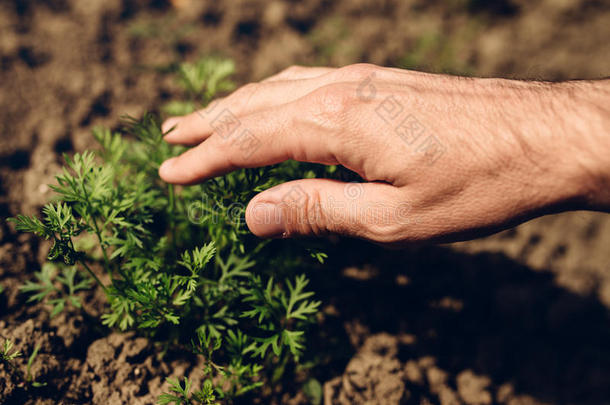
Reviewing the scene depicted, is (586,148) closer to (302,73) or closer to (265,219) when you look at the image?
(265,219)

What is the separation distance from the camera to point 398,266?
114 inches

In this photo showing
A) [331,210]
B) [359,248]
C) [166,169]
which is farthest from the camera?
[359,248]

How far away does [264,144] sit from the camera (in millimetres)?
2047

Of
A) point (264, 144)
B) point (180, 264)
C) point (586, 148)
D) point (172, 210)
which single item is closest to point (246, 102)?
point (264, 144)

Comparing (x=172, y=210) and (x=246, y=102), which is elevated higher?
(x=246, y=102)

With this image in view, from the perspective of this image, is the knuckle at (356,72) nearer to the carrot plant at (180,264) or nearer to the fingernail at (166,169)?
the carrot plant at (180,264)

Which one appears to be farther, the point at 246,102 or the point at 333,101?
the point at 246,102

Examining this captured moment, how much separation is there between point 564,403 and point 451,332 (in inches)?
36.7

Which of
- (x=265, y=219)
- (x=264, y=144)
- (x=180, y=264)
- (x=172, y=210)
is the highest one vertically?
(x=264, y=144)

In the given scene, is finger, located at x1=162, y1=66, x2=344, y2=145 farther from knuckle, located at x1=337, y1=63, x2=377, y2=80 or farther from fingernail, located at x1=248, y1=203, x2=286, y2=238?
fingernail, located at x1=248, y1=203, x2=286, y2=238

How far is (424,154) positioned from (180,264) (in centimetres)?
146

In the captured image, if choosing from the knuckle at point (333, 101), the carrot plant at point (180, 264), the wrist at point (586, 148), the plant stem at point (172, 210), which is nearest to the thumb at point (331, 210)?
the carrot plant at point (180, 264)

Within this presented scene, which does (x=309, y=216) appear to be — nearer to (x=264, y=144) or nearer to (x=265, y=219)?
(x=265, y=219)

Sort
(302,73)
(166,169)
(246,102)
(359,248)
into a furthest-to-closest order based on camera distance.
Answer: (359,248) → (302,73) → (246,102) → (166,169)
